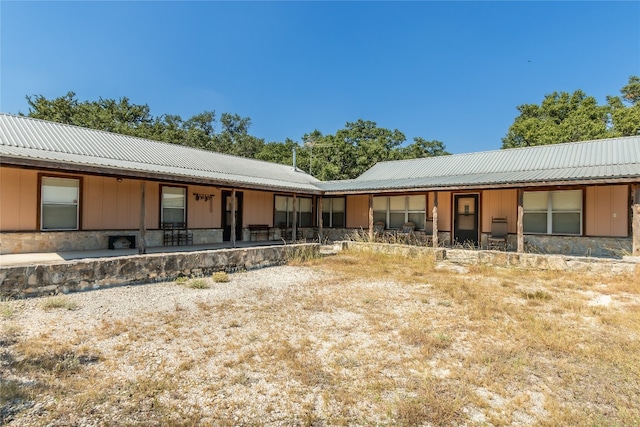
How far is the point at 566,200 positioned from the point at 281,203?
1117cm

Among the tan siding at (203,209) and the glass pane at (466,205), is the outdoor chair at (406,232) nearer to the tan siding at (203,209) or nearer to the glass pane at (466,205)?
the glass pane at (466,205)

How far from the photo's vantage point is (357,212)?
16.6 m

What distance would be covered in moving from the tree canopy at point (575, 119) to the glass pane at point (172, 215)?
26.1 metres

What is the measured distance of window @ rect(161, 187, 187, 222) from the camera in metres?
11.6

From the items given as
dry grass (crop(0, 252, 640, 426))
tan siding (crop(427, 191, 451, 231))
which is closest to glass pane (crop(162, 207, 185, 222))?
dry grass (crop(0, 252, 640, 426))

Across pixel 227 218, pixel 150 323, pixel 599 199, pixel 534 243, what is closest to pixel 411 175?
pixel 534 243

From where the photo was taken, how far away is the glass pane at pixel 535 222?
11648mm

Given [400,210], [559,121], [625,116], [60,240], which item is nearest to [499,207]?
[400,210]

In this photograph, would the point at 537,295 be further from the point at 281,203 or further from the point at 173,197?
the point at 281,203

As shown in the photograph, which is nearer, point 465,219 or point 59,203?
point 59,203

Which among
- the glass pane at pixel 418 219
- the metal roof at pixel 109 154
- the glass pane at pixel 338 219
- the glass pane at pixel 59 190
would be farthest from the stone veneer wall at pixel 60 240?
the glass pane at pixel 418 219

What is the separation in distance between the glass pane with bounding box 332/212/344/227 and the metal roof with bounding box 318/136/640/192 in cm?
249

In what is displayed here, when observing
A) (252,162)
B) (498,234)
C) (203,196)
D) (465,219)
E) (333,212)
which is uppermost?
(252,162)

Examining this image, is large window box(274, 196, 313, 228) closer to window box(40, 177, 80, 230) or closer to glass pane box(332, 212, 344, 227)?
glass pane box(332, 212, 344, 227)
